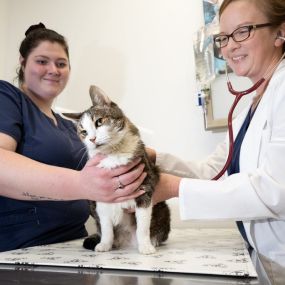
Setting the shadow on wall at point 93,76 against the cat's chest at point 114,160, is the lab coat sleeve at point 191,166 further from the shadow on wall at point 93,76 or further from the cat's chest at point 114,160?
the shadow on wall at point 93,76

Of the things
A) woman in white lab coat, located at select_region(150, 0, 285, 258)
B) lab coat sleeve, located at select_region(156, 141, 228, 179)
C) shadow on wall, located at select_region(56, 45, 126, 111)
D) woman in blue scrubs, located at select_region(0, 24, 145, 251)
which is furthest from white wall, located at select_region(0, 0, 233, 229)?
woman in white lab coat, located at select_region(150, 0, 285, 258)

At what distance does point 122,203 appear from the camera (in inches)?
39.0

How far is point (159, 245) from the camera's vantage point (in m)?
1.04

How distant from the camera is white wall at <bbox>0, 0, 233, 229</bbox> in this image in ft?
5.54

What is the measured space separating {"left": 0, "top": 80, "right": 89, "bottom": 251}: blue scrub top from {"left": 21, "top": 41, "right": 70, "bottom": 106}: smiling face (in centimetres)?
15

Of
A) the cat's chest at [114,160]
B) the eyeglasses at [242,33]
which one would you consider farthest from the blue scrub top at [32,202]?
the eyeglasses at [242,33]

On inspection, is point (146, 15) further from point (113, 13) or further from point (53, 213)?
point (53, 213)

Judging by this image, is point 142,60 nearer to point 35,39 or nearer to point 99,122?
point 35,39

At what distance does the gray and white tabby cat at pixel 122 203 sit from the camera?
961 mm

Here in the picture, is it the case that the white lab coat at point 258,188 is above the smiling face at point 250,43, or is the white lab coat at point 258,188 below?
below

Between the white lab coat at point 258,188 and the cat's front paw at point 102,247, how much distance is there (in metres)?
0.28

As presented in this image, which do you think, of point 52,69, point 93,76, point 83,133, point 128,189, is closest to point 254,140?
point 128,189

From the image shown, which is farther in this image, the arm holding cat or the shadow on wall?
the shadow on wall

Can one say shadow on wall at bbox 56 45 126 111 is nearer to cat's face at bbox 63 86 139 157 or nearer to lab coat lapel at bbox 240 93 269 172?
cat's face at bbox 63 86 139 157
